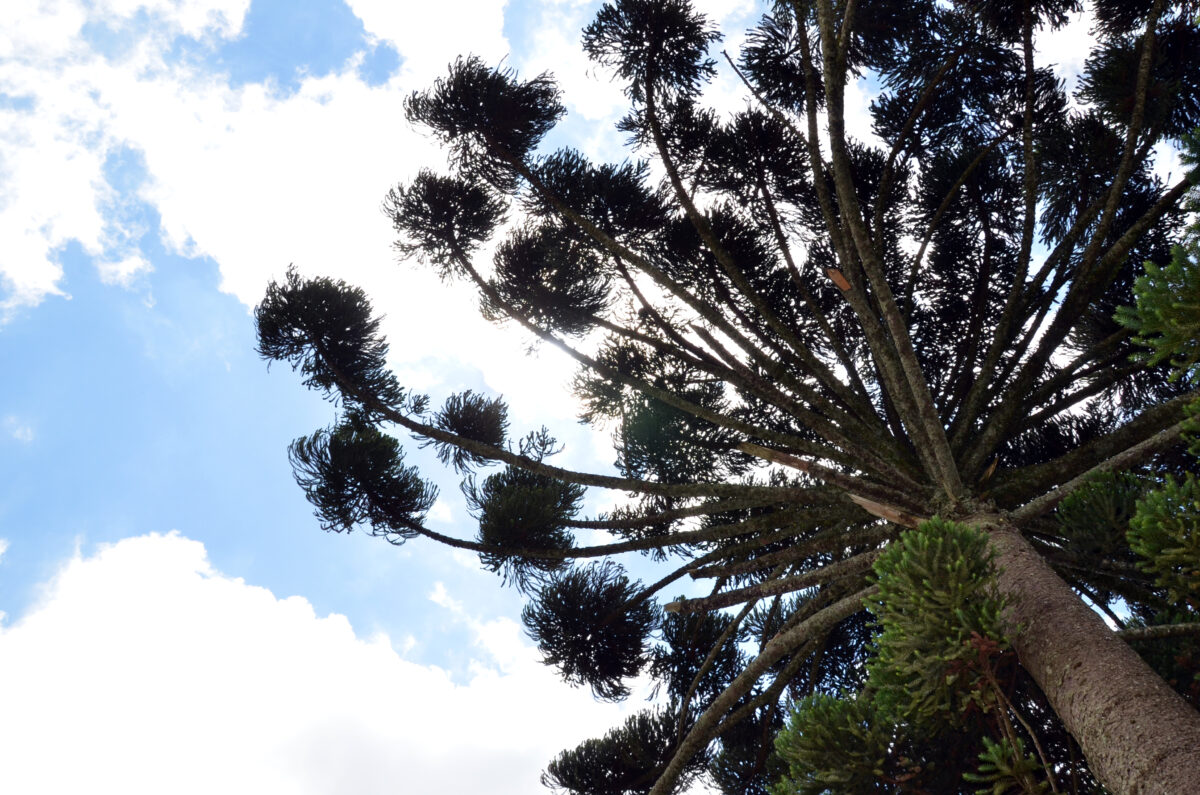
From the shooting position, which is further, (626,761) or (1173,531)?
(626,761)

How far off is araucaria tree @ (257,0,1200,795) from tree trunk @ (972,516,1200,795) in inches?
25.4

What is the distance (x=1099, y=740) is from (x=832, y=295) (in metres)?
4.28

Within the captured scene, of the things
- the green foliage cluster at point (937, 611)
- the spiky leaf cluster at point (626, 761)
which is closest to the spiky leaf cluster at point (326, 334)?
the spiky leaf cluster at point (626, 761)

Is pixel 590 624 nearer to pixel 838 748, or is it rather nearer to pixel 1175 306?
pixel 838 748

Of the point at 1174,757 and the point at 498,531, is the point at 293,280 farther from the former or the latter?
the point at 1174,757

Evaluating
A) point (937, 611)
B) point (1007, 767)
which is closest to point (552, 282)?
point (937, 611)

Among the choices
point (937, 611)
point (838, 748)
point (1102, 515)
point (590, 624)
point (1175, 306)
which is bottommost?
point (838, 748)

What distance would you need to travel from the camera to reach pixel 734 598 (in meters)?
2.43

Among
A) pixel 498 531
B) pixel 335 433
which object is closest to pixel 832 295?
pixel 498 531

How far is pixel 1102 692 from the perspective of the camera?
171cm

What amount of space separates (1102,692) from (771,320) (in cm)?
278

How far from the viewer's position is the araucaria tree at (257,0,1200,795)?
3.53m

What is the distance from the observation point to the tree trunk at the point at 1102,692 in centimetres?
152

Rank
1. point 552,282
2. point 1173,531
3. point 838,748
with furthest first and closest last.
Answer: point 552,282, point 838,748, point 1173,531
